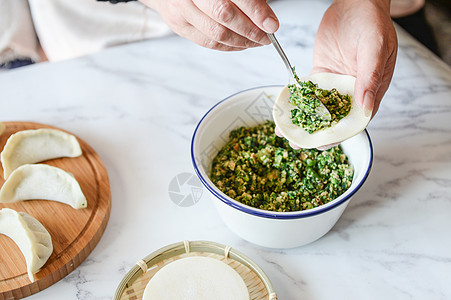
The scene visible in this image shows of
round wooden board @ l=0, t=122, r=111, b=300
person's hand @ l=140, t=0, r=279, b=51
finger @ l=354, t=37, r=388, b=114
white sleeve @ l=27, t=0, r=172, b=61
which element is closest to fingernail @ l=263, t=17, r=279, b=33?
person's hand @ l=140, t=0, r=279, b=51

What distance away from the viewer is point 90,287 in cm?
113

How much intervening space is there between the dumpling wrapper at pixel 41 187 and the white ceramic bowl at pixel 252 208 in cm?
34

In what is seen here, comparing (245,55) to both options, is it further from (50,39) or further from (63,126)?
(50,39)

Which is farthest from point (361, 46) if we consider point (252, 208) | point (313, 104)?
point (252, 208)

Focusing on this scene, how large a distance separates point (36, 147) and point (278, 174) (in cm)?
68

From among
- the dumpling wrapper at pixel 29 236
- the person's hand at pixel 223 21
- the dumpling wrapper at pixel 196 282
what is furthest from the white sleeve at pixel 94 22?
the dumpling wrapper at pixel 196 282

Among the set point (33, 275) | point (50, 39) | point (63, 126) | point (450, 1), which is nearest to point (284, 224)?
point (33, 275)

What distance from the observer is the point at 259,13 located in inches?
38.7

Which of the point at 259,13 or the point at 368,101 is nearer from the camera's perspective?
the point at 259,13

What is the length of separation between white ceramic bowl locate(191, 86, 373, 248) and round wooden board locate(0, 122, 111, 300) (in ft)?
1.02

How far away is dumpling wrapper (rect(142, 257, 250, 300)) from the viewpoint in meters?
1.01

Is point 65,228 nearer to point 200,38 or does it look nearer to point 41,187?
point 41,187

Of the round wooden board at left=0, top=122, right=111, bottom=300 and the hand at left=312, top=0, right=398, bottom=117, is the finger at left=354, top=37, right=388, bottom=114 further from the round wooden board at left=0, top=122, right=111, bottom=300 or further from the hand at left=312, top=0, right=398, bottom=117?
the round wooden board at left=0, top=122, right=111, bottom=300

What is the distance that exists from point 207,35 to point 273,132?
0.35m
